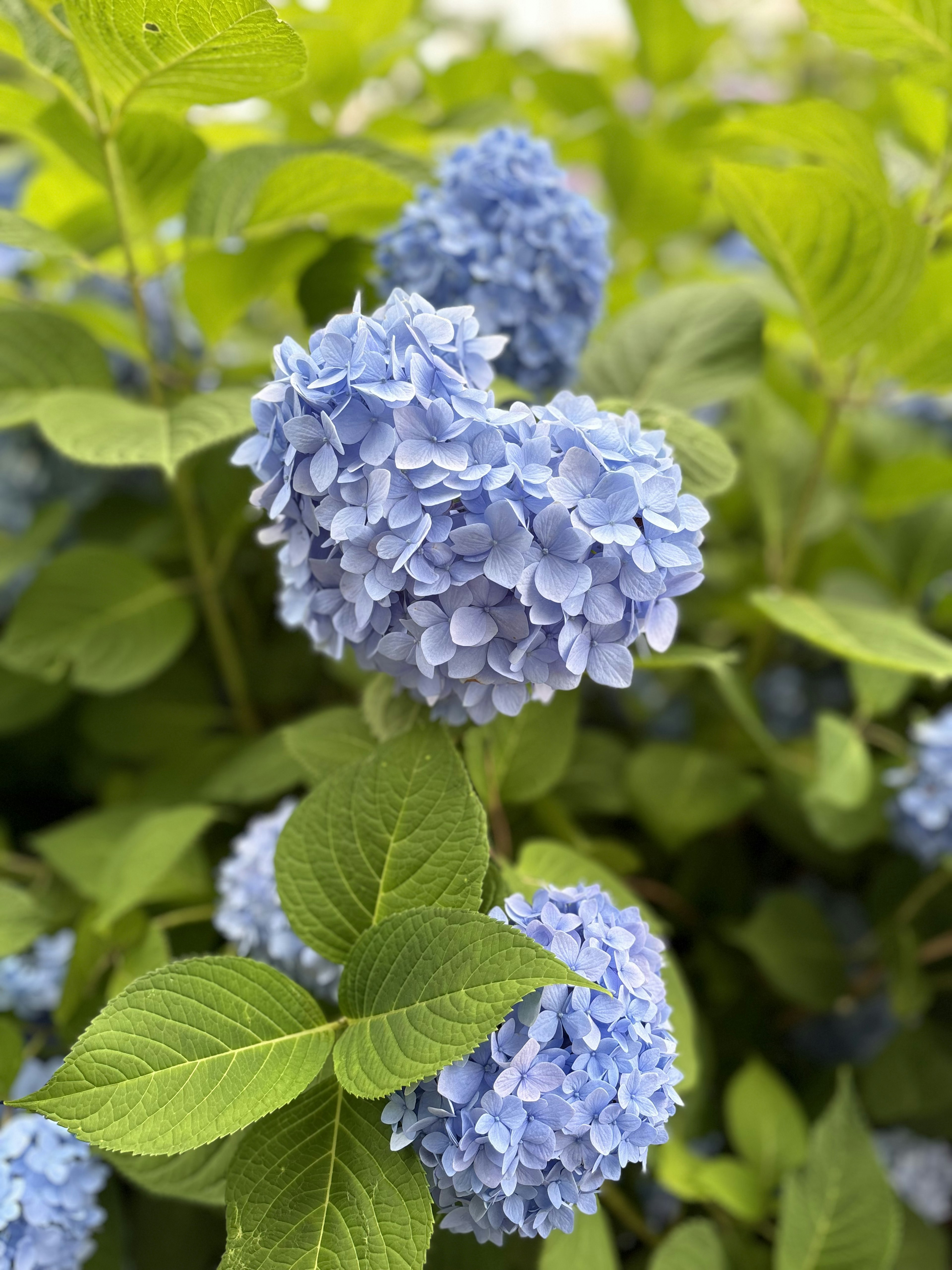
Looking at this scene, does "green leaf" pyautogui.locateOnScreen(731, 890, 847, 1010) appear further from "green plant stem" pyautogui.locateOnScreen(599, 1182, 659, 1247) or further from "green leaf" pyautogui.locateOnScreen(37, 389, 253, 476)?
"green leaf" pyautogui.locateOnScreen(37, 389, 253, 476)

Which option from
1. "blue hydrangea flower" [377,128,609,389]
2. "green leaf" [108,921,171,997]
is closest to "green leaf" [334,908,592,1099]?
"green leaf" [108,921,171,997]

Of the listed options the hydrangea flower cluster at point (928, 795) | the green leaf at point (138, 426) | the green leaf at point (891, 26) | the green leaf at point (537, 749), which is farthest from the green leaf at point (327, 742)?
the green leaf at point (891, 26)

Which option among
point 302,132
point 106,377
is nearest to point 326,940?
point 106,377

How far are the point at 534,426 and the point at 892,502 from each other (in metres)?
0.83

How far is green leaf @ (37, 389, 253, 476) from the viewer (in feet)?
2.20

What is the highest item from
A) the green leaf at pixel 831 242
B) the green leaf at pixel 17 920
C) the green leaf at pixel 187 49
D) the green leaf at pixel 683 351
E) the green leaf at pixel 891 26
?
the green leaf at pixel 187 49

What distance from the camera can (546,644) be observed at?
1.69 ft

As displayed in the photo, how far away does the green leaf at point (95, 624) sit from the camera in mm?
923

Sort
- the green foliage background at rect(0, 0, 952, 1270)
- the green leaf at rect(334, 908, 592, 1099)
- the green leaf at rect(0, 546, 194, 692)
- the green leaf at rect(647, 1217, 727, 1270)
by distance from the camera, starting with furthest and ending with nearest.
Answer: the green leaf at rect(0, 546, 194, 692) < the green leaf at rect(647, 1217, 727, 1270) < the green foliage background at rect(0, 0, 952, 1270) < the green leaf at rect(334, 908, 592, 1099)

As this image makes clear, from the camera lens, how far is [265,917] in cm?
69

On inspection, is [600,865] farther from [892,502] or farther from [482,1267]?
[892,502]

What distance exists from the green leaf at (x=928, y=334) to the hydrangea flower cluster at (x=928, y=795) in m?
0.33

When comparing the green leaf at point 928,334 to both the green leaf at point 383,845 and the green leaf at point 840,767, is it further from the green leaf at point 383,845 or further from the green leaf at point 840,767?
the green leaf at point 383,845

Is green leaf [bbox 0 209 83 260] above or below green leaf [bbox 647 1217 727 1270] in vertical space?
above
